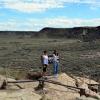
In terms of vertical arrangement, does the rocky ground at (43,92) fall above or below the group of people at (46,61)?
below

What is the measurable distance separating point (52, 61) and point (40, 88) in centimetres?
447

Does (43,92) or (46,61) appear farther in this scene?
(46,61)

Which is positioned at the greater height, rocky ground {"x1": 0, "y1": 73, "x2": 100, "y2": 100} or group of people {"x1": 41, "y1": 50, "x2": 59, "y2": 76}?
group of people {"x1": 41, "y1": 50, "x2": 59, "y2": 76}

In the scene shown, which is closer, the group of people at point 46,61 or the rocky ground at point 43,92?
the rocky ground at point 43,92

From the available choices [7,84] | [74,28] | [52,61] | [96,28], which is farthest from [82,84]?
[74,28]

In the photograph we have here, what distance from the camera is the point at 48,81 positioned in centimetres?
1820

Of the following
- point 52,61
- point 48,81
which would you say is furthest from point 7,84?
point 52,61

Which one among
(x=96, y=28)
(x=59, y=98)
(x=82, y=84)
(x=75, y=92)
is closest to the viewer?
(x=59, y=98)

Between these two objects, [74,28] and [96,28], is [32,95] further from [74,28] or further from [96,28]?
[74,28]

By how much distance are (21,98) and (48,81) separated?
3212 mm

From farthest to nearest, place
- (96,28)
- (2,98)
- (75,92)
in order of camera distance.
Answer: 1. (96,28)
2. (75,92)
3. (2,98)

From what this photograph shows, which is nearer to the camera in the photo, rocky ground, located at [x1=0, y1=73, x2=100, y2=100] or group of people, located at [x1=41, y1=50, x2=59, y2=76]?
rocky ground, located at [x1=0, y1=73, x2=100, y2=100]

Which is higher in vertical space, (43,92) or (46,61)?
(46,61)

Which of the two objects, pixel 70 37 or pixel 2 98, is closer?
pixel 2 98
